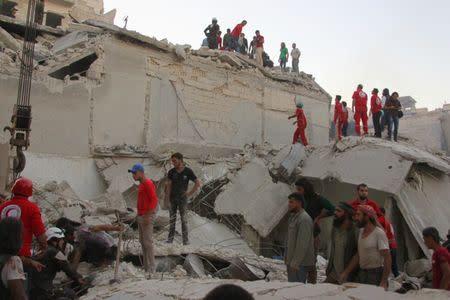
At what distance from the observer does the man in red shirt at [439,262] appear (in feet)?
14.0

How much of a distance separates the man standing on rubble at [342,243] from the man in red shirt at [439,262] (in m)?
0.68

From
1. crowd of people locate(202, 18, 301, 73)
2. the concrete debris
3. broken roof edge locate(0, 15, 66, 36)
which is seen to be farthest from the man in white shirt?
the concrete debris

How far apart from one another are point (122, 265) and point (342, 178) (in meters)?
5.35

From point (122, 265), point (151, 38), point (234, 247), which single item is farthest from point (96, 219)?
point (151, 38)

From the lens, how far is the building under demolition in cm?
944

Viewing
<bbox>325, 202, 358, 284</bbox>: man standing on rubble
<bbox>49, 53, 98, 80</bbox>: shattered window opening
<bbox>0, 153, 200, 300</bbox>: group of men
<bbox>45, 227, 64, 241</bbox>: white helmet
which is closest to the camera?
<bbox>0, 153, 200, 300</bbox>: group of men

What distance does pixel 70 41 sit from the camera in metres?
13.7

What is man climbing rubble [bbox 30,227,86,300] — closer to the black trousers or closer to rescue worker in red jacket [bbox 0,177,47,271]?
rescue worker in red jacket [bbox 0,177,47,271]

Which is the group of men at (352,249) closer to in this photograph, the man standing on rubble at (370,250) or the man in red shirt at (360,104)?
the man standing on rubble at (370,250)

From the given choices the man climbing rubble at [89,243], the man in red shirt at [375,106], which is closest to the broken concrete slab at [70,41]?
the man climbing rubble at [89,243]

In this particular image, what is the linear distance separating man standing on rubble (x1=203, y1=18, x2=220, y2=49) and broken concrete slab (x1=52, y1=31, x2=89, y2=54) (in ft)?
16.4

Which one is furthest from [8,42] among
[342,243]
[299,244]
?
[342,243]

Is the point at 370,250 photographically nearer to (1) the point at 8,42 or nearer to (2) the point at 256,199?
(2) the point at 256,199

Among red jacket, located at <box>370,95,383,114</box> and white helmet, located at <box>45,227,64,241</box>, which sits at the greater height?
red jacket, located at <box>370,95,383,114</box>
